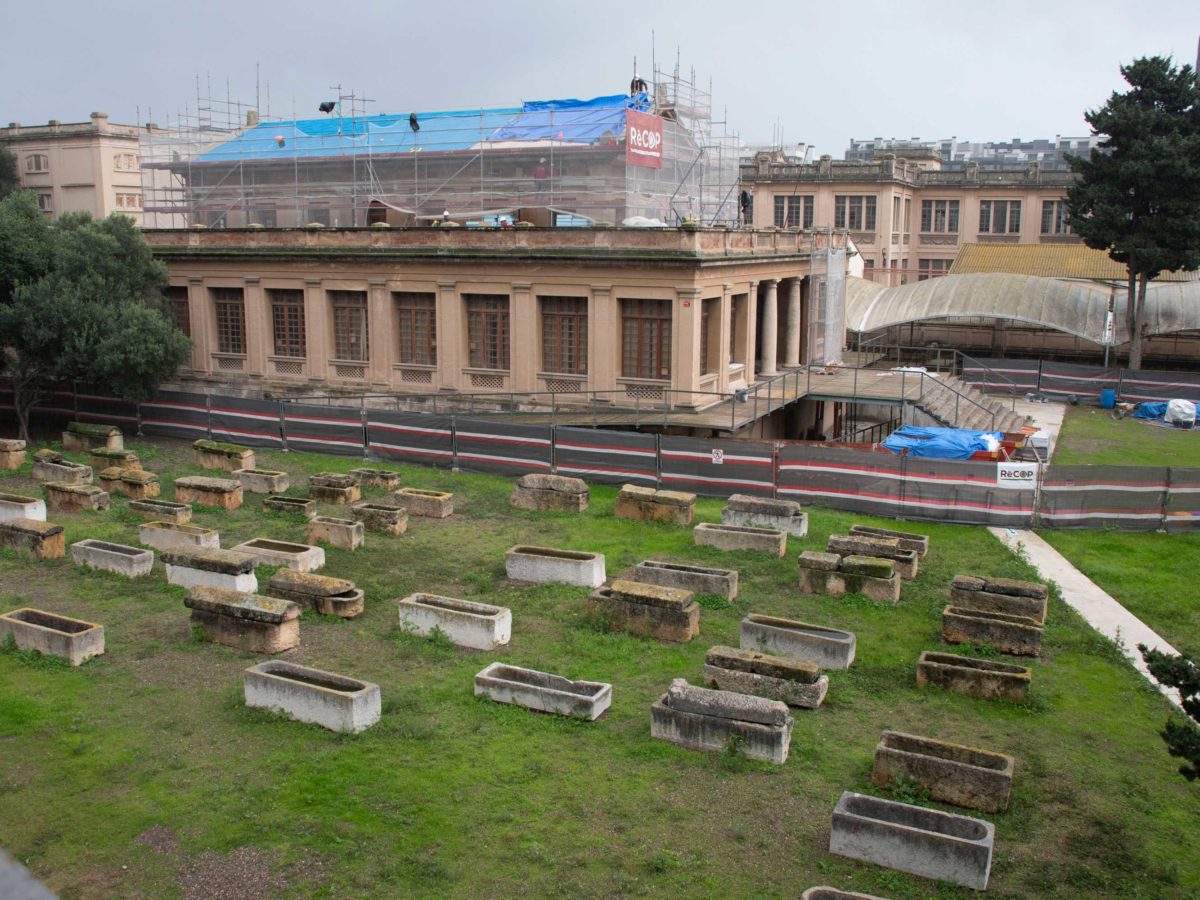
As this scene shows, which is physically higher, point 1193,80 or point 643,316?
point 1193,80

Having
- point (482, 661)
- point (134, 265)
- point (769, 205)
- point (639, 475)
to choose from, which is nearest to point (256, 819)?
point (482, 661)

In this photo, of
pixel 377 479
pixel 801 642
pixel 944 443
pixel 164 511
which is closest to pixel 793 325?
pixel 944 443

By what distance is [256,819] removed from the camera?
11.7m

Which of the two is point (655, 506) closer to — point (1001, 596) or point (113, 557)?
point (1001, 596)

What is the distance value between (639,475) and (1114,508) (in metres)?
10.7

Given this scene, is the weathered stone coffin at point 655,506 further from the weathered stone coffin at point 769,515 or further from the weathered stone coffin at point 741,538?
the weathered stone coffin at point 741,538

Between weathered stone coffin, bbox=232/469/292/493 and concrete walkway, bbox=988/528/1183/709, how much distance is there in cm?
1643

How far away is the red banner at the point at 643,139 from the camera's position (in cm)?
3378

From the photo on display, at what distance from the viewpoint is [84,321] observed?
30.7 meters

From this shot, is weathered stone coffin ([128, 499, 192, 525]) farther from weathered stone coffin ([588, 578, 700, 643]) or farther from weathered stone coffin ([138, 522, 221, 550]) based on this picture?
weathered stone coffin ([588, 578, 700, 643])

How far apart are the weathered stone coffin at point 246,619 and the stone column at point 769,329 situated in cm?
2406

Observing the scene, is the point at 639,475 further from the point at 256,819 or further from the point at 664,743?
the point at 256,819

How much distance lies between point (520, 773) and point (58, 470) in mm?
18770

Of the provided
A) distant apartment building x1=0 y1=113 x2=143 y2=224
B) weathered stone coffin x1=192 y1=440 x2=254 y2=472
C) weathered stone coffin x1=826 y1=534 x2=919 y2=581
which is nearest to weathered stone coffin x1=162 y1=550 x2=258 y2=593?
weathered stone coffin x1=192 y1=440 x2=254 y2=472
